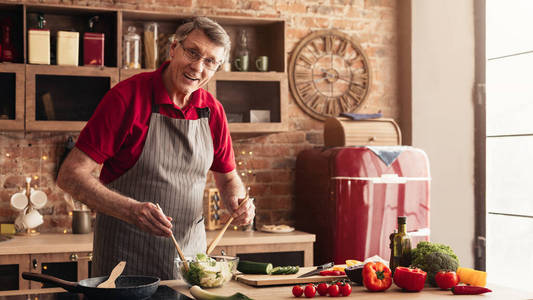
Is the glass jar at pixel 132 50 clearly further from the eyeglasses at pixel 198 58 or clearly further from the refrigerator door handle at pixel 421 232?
the refrigerator door handle at pixel 421 232

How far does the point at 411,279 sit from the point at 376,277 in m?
0.11

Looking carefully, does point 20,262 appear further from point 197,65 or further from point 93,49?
point 197,65

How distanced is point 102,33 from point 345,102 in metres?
1.85

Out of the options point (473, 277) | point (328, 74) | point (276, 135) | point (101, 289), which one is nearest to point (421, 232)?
point (276, 135)

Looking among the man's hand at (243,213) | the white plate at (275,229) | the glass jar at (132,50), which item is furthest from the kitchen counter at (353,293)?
the glass jar at (132,50)

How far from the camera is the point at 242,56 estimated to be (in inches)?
168

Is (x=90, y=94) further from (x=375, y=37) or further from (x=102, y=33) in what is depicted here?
(x=375, y=37)

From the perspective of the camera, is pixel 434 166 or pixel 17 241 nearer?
pixel 17 241

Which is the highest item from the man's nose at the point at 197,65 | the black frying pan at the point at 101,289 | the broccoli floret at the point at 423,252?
the man's nose at the point at 197,65

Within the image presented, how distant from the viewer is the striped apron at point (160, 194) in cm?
244

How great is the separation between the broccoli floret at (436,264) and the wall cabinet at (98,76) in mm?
2126

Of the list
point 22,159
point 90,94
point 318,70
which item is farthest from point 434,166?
point 22,159

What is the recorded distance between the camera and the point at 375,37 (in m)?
4.84
